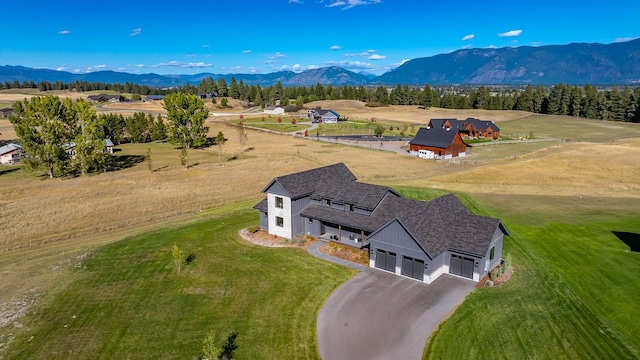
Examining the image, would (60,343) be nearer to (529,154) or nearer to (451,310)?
(451,310)

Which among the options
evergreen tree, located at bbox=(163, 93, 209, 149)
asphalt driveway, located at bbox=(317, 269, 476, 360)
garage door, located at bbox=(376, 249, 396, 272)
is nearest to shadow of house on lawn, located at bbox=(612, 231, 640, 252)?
asphalt driveway, located at bbox=(317, 269, 476, 360)

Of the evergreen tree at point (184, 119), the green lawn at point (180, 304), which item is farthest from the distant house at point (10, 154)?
the green lawn at point (180, 304)

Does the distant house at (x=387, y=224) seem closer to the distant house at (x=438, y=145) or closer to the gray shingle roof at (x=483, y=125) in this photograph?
the distant house at (x=438, y=145)

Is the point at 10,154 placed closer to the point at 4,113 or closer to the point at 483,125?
the point at 4,113

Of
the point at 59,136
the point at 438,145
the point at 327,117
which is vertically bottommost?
the point at 438,145

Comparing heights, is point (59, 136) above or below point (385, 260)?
above

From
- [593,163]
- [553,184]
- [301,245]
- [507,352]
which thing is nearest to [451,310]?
[507,352]

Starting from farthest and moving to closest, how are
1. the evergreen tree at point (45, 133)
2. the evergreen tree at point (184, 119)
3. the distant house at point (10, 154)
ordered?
the evergreen tree at point (184, 119) → the distant house at point (10, 154) → the evergreen tree at point (45, 133)

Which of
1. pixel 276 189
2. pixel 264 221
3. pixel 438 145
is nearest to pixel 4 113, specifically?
pixel 438 145
